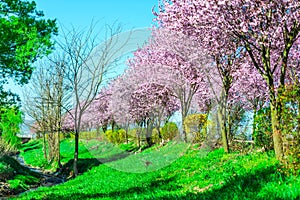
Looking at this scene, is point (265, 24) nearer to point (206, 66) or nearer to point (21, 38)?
point (206, 66)

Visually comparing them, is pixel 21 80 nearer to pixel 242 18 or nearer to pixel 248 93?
→ pixel 242 18

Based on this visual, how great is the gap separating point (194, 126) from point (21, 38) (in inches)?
427

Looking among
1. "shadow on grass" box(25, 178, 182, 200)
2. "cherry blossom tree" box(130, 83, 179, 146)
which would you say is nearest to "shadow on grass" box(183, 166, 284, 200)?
"shadow on grass" box(25, 178, 182, 200)

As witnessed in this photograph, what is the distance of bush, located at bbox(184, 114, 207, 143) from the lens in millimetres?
20000

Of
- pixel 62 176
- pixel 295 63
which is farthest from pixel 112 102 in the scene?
pixel 295 63

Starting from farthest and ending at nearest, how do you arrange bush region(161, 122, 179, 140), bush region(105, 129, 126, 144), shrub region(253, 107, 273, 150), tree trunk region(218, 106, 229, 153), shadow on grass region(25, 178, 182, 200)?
bush region(105, 129, 126, 144), bush region(161, 122, 179, 140), tree trunk region(218, 106, 229, 153), shrub region(253, 107, 273, 150), shadow on grass region(25, 178, 182, 200)

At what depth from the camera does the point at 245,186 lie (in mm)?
6293

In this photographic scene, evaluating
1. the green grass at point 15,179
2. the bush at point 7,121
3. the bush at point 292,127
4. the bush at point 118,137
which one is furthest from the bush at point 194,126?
the bush at point 118,137

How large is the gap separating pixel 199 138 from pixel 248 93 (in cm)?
576

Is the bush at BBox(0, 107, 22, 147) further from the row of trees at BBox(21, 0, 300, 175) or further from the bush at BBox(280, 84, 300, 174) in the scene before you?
the bush at BBox(280, 84, 300, 174)

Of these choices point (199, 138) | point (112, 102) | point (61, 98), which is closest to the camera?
point (199, 138)

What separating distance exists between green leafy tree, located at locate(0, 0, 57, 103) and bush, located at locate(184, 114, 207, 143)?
29.7ft

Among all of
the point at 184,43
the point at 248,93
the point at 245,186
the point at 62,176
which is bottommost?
the point at 62,176

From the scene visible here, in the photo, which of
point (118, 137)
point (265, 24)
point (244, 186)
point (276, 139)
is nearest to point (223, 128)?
point (276, 139)
